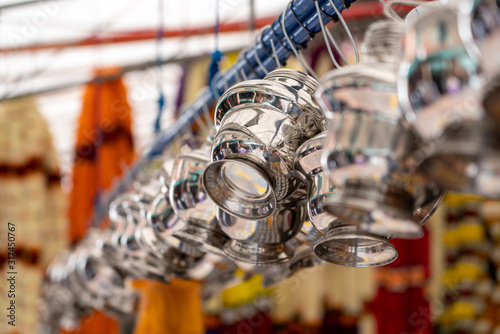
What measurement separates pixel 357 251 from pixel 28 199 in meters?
2.38

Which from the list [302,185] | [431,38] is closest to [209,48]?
[302,185]

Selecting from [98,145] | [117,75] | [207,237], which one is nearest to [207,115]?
A: [207,237]

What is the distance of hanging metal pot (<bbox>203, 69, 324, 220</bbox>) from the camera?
2.60 ft

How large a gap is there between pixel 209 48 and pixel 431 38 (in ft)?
11.6

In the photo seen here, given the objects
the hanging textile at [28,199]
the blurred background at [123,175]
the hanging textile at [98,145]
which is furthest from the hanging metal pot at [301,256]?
the hanging textile at [98,145]

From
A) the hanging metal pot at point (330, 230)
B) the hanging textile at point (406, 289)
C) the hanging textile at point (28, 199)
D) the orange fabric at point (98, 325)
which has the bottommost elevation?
the orange fabric at point (98, 325)

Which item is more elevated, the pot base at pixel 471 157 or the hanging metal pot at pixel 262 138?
the pot base at pixel 471 157

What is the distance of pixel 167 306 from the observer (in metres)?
1.85

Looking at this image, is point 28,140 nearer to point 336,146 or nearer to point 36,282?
point 36,282

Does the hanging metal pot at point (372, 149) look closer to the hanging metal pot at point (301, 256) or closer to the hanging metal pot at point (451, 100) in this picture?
the hanging metal pot at point (451, 100)

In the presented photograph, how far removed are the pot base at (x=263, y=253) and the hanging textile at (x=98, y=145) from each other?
7.23 feet

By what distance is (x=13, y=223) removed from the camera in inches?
110

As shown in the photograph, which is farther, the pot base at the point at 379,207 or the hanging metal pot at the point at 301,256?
the hanging metal pot at the point at 301,256

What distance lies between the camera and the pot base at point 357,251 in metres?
0.80
